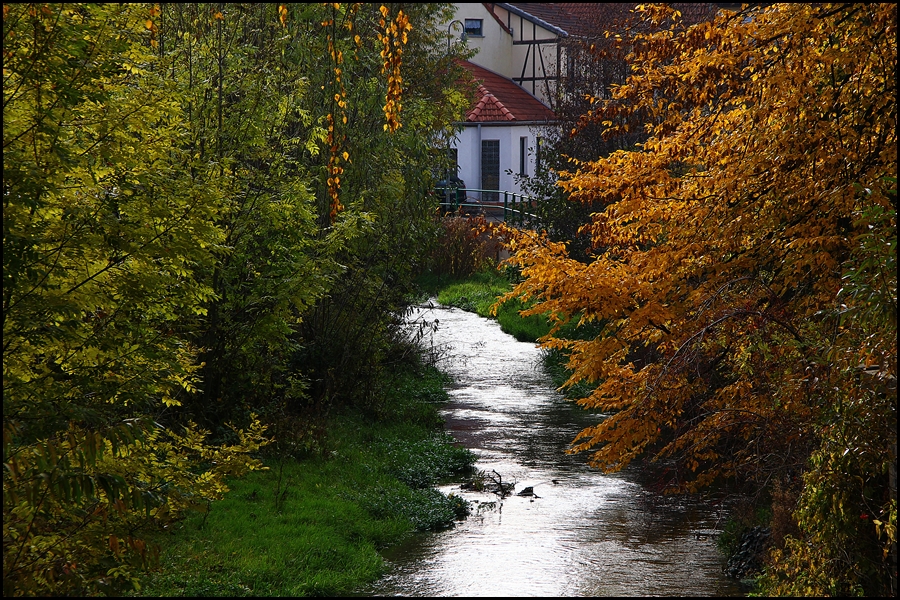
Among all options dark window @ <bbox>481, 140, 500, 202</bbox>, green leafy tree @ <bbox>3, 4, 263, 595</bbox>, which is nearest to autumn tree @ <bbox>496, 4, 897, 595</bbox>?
green leafy tree @ <bbox>3, 4, 263, 595</bbox>

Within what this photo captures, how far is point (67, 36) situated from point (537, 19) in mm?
32653

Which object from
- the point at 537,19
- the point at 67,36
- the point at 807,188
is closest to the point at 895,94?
the point at 807,188

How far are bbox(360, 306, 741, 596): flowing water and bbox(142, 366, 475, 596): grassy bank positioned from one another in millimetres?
350

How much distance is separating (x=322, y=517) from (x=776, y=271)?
497cm

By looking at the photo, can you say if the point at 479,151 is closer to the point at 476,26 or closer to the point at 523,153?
the point at 523,153

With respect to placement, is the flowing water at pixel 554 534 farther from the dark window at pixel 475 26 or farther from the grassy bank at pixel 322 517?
the dark window at pixel 475 26

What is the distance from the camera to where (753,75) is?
341 inches

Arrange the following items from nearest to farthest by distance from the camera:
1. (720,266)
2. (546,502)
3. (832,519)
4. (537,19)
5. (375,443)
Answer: (832,519) < (720,266) < (546,502) < (375,443) < (537,19)

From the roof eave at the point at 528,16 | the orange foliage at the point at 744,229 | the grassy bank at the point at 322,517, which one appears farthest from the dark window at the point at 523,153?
the orange foliage at the point at 744,229

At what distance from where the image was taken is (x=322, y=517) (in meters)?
9.86

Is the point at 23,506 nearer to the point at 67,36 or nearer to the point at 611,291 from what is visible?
the point at 67,36

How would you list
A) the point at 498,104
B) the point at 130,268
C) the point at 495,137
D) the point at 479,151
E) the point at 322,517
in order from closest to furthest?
the point at 130,268 → the point at 322,517 → the point at 498,104 → the point at 495,137 → the point at 479,151

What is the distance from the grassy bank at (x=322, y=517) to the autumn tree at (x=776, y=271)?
2.51 m

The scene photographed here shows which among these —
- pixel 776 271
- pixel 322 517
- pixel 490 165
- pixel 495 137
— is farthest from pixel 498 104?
pixel 776 271
